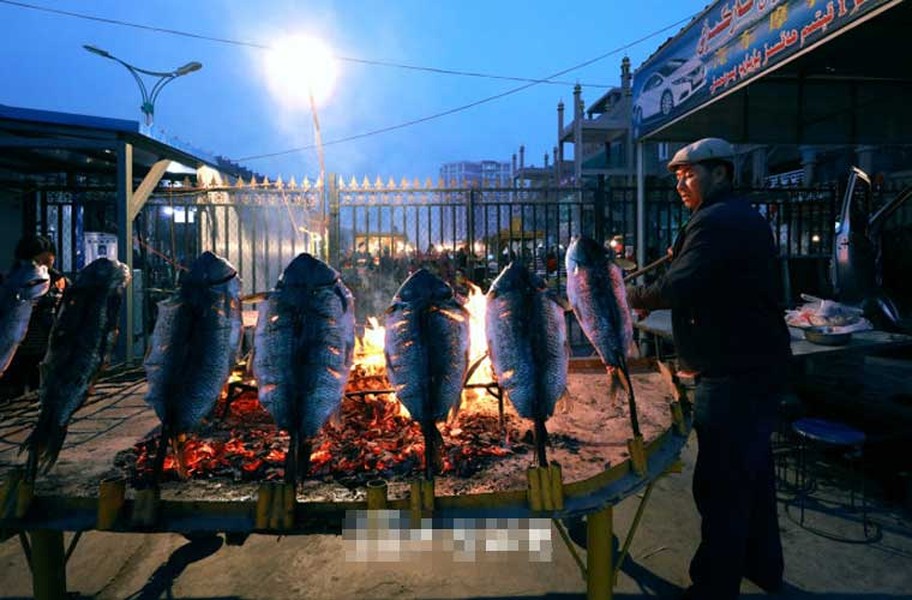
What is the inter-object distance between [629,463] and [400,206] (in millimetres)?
8124

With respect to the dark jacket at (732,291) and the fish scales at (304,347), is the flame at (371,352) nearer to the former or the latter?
the fish scales at (304,347)

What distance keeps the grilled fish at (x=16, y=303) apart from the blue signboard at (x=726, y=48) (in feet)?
21.6

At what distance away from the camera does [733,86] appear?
578 centimetres

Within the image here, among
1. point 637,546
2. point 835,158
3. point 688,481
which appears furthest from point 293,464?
point 835,158

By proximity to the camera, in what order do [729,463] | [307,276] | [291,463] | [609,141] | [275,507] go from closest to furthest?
[275,507] < [291,463] < [729,463] < [307,276] < [609,141]

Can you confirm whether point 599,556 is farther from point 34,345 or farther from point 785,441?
point 34,345

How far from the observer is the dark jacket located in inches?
116

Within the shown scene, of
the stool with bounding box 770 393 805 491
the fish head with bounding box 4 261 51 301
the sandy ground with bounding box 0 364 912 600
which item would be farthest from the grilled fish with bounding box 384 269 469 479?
the stool with bounding box 770 393 805 491

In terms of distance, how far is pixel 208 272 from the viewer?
3160 millimetres

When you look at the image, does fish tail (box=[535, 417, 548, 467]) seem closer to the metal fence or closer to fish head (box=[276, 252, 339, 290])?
fish head (box=[276, 252, 339, 290])

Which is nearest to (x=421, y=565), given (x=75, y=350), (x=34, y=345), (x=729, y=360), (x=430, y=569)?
(x=430, y=569)

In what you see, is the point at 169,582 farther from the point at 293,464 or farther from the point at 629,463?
the point at 629,463

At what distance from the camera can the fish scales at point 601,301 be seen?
3.25 m

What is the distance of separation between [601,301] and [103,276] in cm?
299
